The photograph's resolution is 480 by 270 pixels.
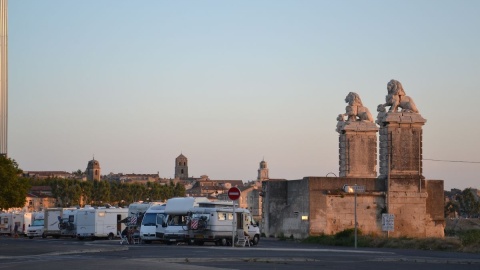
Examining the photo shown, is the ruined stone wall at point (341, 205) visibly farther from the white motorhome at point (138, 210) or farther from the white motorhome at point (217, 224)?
the white motorhome at point (138, 210)

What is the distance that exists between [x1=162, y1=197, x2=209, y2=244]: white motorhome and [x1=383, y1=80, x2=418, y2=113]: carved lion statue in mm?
15619

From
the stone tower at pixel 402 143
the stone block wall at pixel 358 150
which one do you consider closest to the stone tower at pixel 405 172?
the stone tower at pixel 402 143

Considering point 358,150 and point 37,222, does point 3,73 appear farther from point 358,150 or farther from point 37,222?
point 358,150

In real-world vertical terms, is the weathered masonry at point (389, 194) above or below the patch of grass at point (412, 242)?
above

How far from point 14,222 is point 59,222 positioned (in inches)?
552

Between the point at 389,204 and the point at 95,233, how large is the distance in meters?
19.5

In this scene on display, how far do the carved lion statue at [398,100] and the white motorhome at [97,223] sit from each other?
66.3ft

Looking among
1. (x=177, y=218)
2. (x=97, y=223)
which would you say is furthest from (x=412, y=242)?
(x=97, y=223)

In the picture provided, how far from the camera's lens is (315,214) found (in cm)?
6225

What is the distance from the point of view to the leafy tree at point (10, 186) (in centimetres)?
9712

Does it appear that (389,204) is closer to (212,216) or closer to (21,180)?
(212,216)

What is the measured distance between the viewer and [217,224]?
52.1 meters

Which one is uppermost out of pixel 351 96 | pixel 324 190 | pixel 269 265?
pixel 351 96

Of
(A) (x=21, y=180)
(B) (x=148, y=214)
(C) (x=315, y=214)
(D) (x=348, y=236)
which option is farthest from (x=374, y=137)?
(A) (x=21, y=180)
